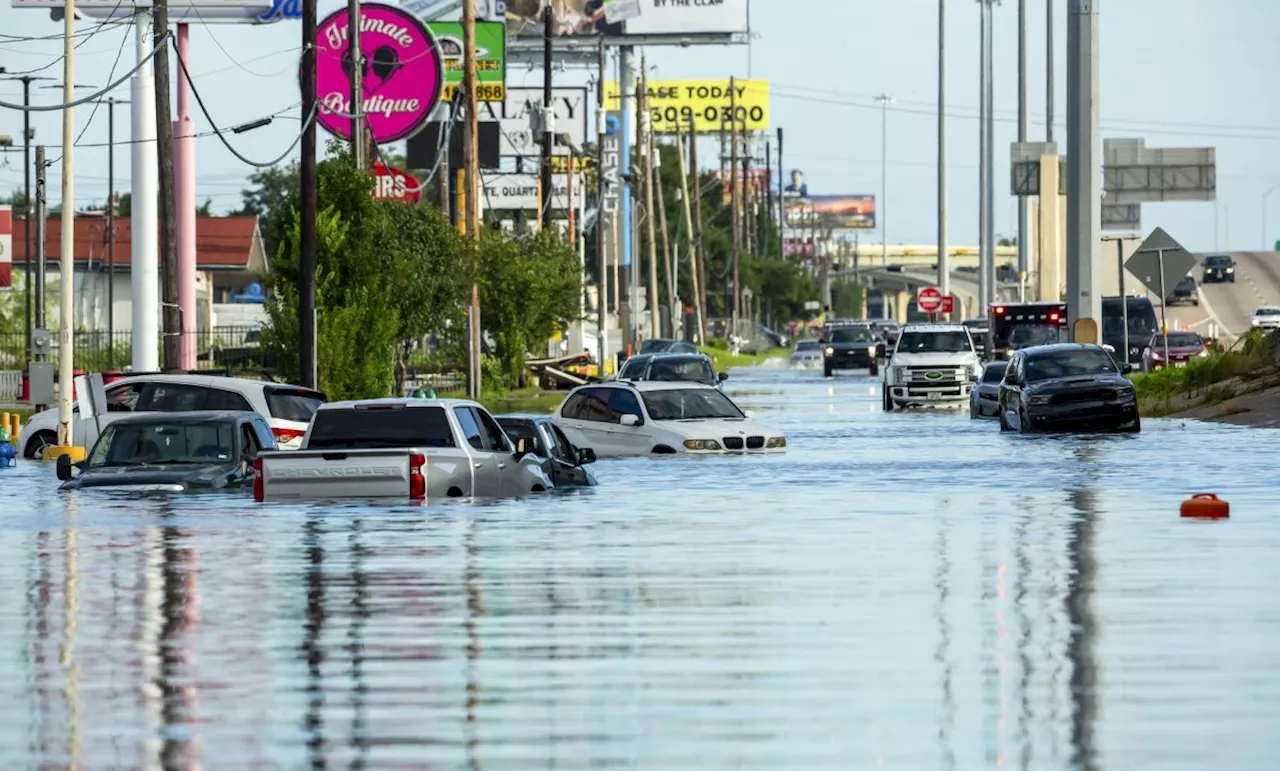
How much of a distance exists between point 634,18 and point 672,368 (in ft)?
257

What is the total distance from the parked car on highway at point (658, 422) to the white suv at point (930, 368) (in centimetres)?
2025

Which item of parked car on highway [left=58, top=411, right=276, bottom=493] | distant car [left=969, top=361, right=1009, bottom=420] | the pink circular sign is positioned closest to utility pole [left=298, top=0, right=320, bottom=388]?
distant car [left=969, top=361, right=1009, bottom=420]

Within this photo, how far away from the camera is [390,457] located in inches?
963

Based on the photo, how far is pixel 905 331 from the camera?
61875 millimetres

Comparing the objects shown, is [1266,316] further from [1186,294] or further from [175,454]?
[175,454]

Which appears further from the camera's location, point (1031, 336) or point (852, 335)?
point (852, 335)

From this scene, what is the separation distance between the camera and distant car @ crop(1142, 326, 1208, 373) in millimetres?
68500

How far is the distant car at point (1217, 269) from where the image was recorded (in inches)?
6437

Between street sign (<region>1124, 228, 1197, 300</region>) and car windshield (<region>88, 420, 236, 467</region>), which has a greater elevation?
street sign (<region>1124, 228, 1197, 300</region>)

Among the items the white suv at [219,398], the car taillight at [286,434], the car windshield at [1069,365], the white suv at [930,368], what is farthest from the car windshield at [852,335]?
the car taillight at [286,434]

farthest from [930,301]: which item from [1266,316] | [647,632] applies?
[647,632]

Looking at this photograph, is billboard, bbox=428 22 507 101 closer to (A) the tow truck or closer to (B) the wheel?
(A) the tow truck

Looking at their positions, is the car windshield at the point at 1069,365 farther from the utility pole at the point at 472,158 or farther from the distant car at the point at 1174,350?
the distant car at the point at 1174,350

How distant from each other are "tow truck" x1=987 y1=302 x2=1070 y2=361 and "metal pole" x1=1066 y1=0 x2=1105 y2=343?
58.2ft
